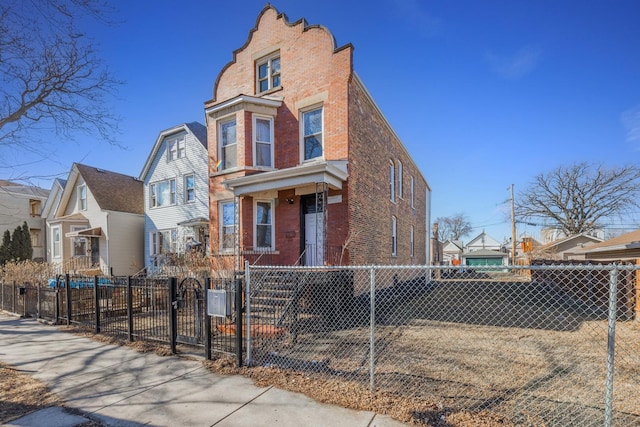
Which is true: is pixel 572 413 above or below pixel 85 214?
below

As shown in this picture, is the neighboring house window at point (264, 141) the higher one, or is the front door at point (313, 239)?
the neighboring house window at point (264, 141)

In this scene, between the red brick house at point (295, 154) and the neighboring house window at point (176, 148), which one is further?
the neighboring house window at point (176, 148)

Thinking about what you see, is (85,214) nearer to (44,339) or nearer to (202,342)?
(44,339)

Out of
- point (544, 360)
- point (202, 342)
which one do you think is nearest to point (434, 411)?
point (544, 360)

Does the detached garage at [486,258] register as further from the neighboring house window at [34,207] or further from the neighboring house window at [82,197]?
the neighboring house window at [34,207]

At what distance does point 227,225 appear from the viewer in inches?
500

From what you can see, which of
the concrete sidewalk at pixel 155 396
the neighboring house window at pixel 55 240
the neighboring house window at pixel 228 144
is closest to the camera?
the concrete sidewalk at pixel 155 396

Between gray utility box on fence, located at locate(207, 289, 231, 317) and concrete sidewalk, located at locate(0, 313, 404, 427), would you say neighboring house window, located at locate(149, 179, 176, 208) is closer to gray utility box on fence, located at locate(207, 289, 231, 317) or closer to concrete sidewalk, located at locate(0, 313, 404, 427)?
concrete sidewalk, located at locate(0, 313, 404, 427)

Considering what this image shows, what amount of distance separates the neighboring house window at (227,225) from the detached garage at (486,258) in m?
39.4

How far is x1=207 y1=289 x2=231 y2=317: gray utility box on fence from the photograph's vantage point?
5.31m

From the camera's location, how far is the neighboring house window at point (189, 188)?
1962 centimetres

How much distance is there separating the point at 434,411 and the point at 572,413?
5.20 feet

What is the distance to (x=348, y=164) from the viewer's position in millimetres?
10477

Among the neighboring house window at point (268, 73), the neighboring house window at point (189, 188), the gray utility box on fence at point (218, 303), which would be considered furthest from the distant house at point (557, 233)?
the gray utility box on fence at point (218, 303)
